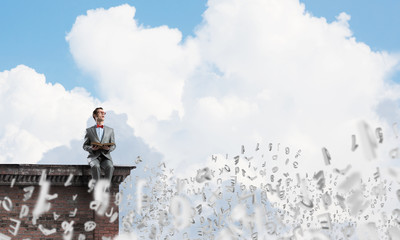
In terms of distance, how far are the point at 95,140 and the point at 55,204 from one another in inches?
76.7

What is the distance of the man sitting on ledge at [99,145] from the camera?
11.4m

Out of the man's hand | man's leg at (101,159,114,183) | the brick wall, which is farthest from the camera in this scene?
the brick wall

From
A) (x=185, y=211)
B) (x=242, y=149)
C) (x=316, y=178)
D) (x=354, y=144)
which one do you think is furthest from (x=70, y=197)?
(x=354, y=144)

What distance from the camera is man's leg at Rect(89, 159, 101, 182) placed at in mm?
11418

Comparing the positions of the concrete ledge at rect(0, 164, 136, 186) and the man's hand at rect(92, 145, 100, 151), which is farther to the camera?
the concrete ledge at rect(0, 164, 136, 186)

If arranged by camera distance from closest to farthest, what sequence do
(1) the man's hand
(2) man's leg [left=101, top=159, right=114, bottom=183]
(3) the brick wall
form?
1. (1) the man's hand
2. (2) man's leg [left=101, top=159, right=114, bottom=183]
3. (3) the brick wall

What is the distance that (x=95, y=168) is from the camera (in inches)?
450

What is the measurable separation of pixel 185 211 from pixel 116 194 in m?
1.72

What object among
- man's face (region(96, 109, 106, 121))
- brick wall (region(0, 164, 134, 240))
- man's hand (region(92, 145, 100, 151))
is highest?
man's face (region(96, 109, 106, 121))

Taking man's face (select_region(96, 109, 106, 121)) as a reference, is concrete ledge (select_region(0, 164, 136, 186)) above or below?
below

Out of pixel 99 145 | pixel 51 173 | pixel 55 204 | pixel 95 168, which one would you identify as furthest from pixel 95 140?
pixel 55 204

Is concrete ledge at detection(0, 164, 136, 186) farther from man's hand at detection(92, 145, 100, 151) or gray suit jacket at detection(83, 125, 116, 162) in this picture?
man's hand at detection(92, 145, 100, 151)

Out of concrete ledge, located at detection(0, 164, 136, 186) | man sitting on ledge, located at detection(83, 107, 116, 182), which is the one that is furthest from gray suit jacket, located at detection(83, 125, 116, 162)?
concrete ledge, located at detection(0, 164, 136, 186)

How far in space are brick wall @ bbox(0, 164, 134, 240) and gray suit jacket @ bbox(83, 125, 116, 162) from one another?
2.10 feet
